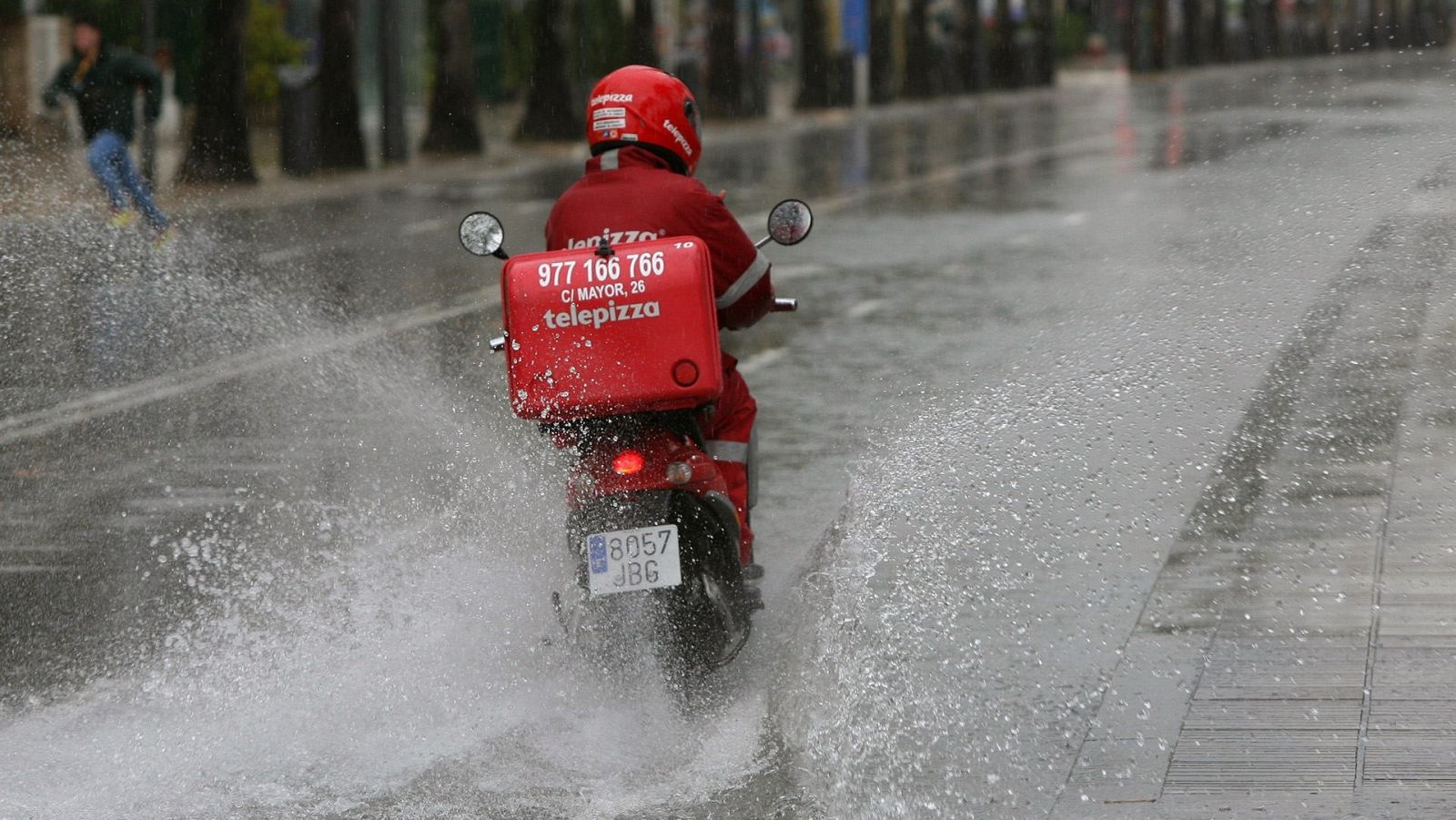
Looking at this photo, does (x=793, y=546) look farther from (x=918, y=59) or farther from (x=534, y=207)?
(x=918, y=59)

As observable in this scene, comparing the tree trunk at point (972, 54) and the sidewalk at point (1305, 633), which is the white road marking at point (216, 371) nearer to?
the sidewalk at point (1305, 633)

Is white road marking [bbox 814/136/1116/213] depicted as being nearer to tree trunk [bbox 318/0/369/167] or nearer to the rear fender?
tree trunk [bbox 318/0/369/167]

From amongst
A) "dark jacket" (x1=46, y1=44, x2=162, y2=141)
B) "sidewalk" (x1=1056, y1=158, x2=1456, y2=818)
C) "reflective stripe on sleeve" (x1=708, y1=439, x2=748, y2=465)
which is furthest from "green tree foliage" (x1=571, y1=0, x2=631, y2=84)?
"reflective stripe on sleeve" (x1=708, y1=439, x2=748, y2=465)

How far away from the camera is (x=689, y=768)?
482 centimetres

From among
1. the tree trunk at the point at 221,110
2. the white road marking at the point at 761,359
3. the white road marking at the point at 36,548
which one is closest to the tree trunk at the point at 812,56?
the tree trunk at the point at 221,110

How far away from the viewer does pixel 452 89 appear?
30.4 metres

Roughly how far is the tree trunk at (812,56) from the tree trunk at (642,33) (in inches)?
289

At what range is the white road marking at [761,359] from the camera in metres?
11.0

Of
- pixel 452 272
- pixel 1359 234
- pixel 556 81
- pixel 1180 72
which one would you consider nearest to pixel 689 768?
pixel 452 272

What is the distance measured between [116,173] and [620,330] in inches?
525

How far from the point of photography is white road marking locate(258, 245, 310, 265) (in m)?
16.4

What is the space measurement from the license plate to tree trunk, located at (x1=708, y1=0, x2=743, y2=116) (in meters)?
34.3

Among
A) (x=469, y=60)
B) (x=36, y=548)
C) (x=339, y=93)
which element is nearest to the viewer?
(x=36, y=548)

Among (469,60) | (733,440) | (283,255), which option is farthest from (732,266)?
(469,60)
